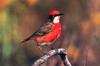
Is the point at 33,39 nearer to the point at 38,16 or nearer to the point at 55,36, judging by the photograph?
the point at 55,36

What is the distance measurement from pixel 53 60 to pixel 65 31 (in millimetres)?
149

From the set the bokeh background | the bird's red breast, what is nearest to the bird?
the bird's red breast

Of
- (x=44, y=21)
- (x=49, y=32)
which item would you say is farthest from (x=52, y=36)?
(x=44, y=21)

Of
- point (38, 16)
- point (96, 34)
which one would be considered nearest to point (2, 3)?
point (38, 16)

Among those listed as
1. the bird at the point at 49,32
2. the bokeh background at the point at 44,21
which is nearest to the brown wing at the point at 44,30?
the bird at the point at 49,32

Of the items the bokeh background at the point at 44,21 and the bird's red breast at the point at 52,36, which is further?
the bokeh background at the point at 44,21

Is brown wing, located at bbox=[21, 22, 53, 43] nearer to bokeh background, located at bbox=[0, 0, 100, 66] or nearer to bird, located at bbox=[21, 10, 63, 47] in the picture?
bird, located at bbox=[21, 10, 63, 47]

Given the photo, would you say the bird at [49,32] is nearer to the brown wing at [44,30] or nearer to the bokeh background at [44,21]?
the brown wing at [44,30]

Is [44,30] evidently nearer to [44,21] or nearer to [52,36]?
[52,36]

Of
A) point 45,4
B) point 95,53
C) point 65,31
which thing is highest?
point 45,4

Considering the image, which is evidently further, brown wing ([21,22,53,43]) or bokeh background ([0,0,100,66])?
bokeh background ([0,0,100,66])

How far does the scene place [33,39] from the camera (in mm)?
1861

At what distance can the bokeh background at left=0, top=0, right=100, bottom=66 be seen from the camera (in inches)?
80.7

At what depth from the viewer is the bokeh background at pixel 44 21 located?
2.05 m
